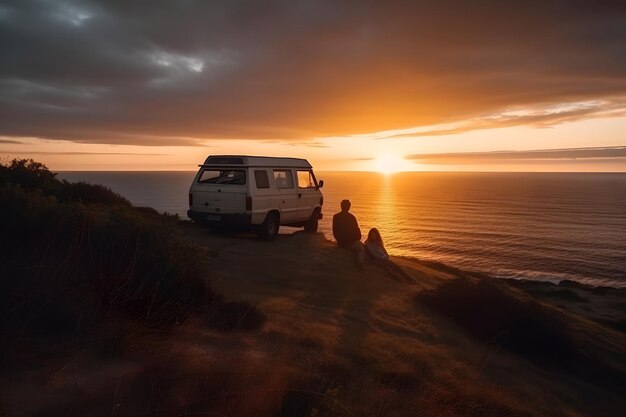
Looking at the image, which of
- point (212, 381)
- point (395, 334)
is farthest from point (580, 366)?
point (212, 381)

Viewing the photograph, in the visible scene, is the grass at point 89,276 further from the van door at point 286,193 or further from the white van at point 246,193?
the van door at point 286,193

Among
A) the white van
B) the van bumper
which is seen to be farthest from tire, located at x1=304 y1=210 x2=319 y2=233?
the van bumper

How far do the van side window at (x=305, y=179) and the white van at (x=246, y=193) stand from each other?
0.28 meters

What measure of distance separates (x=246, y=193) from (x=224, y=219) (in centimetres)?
126

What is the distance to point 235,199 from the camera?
50.3 ft

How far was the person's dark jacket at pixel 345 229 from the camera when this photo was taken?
14289 millimetres

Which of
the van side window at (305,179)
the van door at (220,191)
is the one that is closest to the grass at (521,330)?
the van door at (220,191)

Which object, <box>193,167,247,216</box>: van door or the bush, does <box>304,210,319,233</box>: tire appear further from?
the bush

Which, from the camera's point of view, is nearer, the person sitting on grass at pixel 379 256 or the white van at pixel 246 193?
the person sitting on grass at pixel 379 256

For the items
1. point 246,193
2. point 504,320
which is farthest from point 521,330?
point 246,193

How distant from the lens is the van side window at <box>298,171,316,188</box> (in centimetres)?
1770

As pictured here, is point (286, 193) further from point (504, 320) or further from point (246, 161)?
point (504, 320)

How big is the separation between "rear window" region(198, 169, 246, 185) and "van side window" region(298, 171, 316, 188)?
298cm

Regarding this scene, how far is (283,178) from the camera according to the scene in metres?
16.8
